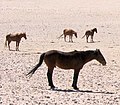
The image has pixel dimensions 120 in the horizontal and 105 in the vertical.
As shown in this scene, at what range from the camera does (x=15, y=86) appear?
12.1 meters

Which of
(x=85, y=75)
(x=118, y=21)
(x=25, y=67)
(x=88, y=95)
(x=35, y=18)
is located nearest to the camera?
(x=88, y=95)

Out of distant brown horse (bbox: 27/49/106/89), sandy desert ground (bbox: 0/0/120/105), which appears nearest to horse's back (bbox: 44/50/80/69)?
distant brown horse (bbox: 27/49/106/89)

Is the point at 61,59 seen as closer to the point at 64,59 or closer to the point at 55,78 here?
the point at 64,59

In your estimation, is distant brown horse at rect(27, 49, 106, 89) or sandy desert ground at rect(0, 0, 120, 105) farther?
distant brown horse at rect(27, 49, 106, 89)

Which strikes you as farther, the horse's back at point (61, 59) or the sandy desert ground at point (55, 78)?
the horse's back at point (61, 59)

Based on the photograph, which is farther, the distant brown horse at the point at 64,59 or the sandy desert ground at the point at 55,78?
the distant brown horse at the point at 64,59

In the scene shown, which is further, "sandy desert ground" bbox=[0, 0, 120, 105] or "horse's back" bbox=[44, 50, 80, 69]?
"horse's back" bbox=[44, 50, 80, 69]

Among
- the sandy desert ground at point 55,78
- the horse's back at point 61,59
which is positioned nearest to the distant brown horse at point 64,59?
the horse's back at point 61,59

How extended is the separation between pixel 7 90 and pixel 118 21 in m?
32.6

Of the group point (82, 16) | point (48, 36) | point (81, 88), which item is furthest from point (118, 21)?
point (81, 88)

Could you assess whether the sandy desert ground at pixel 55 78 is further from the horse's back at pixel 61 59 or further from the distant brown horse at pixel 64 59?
the horse's back at pixel 61 59

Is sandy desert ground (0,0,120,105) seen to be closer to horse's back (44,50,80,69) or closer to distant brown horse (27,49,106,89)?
distant brown horse (27,49,106,89)

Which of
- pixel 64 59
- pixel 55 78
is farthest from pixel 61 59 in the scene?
pixel 55 78

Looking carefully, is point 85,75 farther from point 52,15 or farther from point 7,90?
point 52,15
